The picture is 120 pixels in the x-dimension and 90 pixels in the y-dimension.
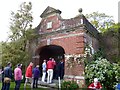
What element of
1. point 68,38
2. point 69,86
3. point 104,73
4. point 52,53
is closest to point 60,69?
point 68,38

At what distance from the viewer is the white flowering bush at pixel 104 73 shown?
13.1 meters

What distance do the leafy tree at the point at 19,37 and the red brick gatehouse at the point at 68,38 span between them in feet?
4.07

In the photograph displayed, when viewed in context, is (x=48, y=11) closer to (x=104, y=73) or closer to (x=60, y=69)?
(x=60, y=69)

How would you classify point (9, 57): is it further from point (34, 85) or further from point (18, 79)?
point (18, 79)

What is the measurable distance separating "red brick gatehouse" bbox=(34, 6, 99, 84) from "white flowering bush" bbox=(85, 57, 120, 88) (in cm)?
60

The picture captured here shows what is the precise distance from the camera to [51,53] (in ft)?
64.7

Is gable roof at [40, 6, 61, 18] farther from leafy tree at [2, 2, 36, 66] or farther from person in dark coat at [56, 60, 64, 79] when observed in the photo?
person in dark coat at [56, 60, 64, 79]

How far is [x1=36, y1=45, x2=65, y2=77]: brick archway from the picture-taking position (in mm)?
Result: 18059

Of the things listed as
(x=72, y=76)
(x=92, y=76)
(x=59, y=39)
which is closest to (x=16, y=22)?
(x=59, y=39)

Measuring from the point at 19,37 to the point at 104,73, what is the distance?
8.00 meters

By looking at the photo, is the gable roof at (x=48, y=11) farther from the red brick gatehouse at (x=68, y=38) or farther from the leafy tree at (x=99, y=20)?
the leafy tree at (x=99, y=20)

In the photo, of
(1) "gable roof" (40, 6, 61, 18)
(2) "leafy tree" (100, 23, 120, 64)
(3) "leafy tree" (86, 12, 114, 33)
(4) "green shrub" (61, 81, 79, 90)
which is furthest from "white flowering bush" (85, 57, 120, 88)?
(3) "leafy tree" (86, 12, 114, 33)

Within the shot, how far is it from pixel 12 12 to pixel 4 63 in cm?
459

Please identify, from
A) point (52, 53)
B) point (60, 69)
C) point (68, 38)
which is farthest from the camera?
point (52, 53)
